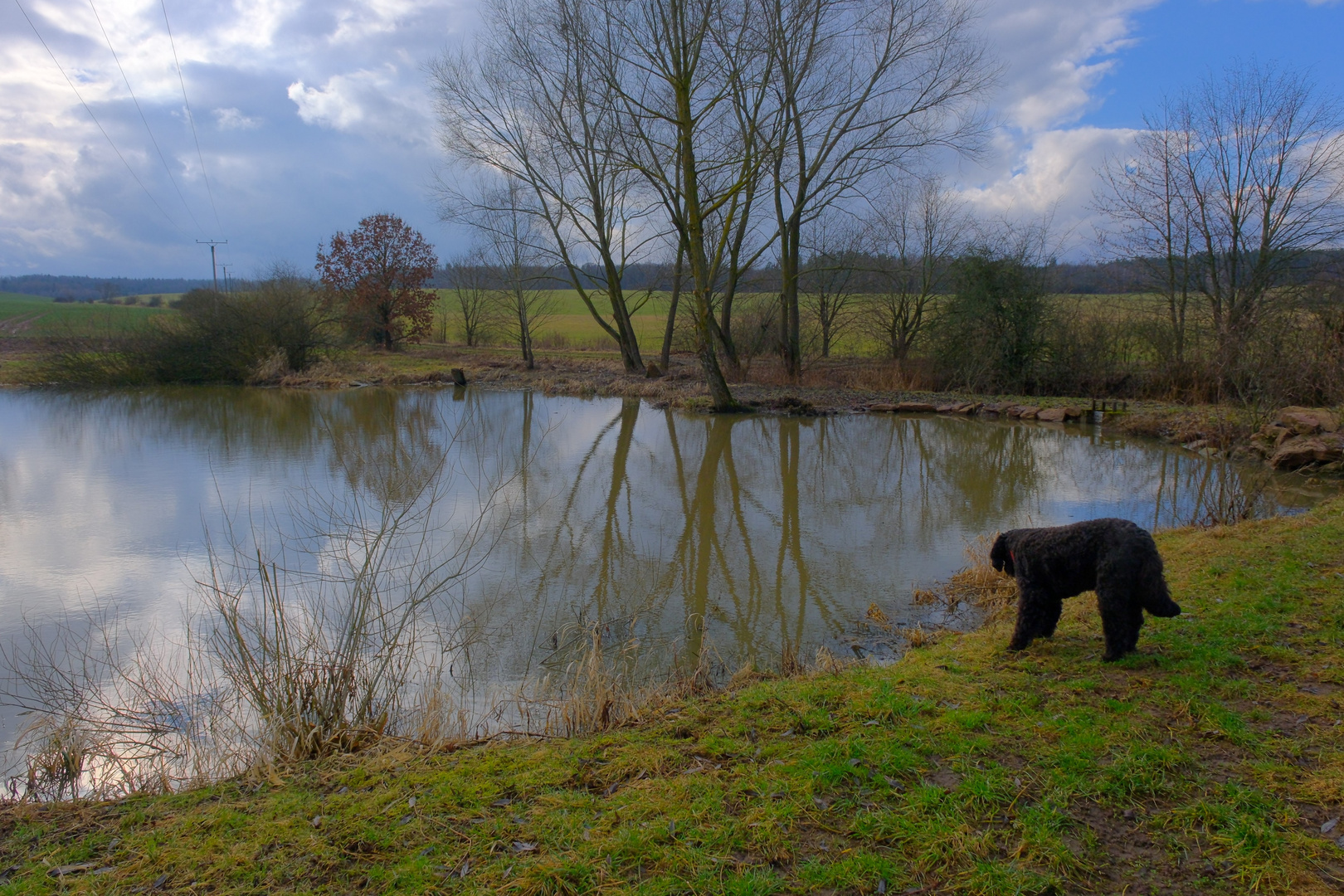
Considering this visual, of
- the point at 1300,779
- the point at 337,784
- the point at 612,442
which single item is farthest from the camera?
the point at 612,442

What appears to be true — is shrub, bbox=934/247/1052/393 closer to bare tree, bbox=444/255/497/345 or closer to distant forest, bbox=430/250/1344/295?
distant forest, bbox=430/250/1344/295

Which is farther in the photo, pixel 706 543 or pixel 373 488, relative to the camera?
pixel 373 488

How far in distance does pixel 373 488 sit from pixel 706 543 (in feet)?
14.1

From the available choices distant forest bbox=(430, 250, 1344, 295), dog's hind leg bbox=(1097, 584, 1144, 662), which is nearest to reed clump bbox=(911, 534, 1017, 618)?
dog's hind leg bbox=(1097, 584, 1144, 662)

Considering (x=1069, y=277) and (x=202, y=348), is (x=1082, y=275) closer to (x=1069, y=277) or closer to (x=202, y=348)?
(x=1069, y=277)

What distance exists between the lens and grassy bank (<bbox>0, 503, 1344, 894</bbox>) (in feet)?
8.72

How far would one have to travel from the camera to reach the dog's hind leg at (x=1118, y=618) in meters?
4.07

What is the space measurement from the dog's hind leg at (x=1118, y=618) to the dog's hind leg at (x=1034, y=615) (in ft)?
1.04

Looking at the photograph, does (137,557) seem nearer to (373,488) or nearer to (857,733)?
(373,488)

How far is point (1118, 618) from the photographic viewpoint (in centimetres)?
416

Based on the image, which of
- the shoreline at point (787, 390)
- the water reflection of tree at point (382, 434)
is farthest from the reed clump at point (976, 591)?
the shoreline at point (787, 390)

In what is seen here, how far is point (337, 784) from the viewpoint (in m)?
3.49

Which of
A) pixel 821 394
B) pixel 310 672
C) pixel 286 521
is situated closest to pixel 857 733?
pixel 310 672

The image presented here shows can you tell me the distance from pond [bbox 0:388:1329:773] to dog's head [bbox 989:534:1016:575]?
1.35 meters
